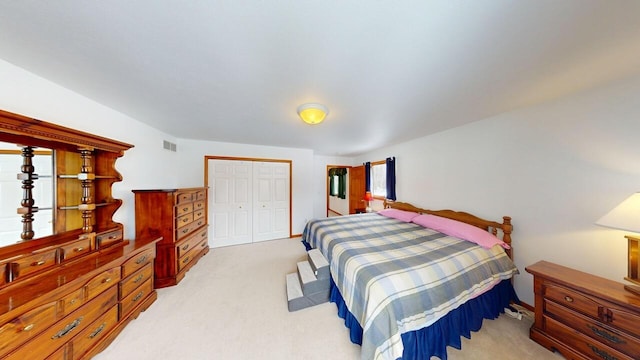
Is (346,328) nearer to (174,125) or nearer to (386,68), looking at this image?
(386,68)

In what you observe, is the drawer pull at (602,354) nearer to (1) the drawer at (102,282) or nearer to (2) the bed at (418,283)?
(2) the bed at (418,283)

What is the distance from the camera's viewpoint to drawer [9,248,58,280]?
1.17m

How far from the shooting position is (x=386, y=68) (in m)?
1.33

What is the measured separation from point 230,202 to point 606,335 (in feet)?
15.8

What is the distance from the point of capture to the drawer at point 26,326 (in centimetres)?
97

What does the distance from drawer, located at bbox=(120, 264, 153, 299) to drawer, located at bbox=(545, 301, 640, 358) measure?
3.85m

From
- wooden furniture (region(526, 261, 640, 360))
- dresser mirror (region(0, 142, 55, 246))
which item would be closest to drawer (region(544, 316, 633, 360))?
wooden furniture (region(526, 261, 640, 360))

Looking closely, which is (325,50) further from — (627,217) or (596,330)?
(596,330)

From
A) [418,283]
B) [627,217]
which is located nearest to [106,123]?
[418,283]

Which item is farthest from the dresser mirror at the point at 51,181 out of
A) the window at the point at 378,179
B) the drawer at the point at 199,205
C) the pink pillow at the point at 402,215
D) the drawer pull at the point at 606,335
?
the window at the point at 378,179

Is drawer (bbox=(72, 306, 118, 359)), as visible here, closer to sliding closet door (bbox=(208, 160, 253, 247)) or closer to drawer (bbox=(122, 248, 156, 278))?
drawer (bbox=(122, 248, 156, 278))

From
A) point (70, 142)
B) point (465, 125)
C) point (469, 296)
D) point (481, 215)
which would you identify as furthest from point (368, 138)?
point (70, 142)

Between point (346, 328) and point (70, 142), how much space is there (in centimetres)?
290

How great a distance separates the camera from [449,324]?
1552 millimetres
